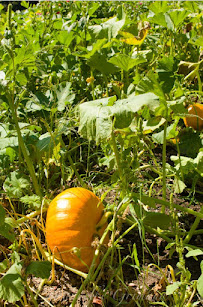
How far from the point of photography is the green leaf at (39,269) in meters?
1.27

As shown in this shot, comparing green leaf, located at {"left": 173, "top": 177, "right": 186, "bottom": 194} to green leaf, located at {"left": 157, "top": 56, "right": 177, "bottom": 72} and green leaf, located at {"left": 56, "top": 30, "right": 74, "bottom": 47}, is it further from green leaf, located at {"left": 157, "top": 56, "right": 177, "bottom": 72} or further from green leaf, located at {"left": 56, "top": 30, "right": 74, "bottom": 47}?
green leaf, located at {"left": 56, "top": 30, "right": 74, "bottom": 47}

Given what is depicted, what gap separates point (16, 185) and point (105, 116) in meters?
0.63

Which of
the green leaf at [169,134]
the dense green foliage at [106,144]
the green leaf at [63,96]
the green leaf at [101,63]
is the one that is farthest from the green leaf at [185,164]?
the green leaf at [63,96]

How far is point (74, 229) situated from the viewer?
1.52 meters

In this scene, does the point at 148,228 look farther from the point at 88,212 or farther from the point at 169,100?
the point at 169,100

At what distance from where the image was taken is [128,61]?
5.43 ft

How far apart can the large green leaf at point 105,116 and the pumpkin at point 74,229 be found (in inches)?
13.5

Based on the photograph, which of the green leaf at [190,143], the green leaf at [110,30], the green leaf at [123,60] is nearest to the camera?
the green leaf at [123,60]

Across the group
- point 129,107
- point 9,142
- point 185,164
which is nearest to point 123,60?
point 129,107

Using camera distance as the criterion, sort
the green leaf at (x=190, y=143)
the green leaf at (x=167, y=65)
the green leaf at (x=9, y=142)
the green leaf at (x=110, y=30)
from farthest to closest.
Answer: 1. the green leaf at (x=110, y=30)
2. the green leaf at (x=190, y=143)
3. the green leaf at (x=9, y=142)
4. the green leaf at (x=167, y=65)

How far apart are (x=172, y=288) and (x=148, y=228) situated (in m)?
0.50

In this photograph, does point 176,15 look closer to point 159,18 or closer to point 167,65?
point 159,18

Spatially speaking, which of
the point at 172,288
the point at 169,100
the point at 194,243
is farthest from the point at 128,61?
the point at 172,288

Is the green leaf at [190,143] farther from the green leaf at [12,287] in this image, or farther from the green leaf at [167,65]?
the green leaf at [12,287]
